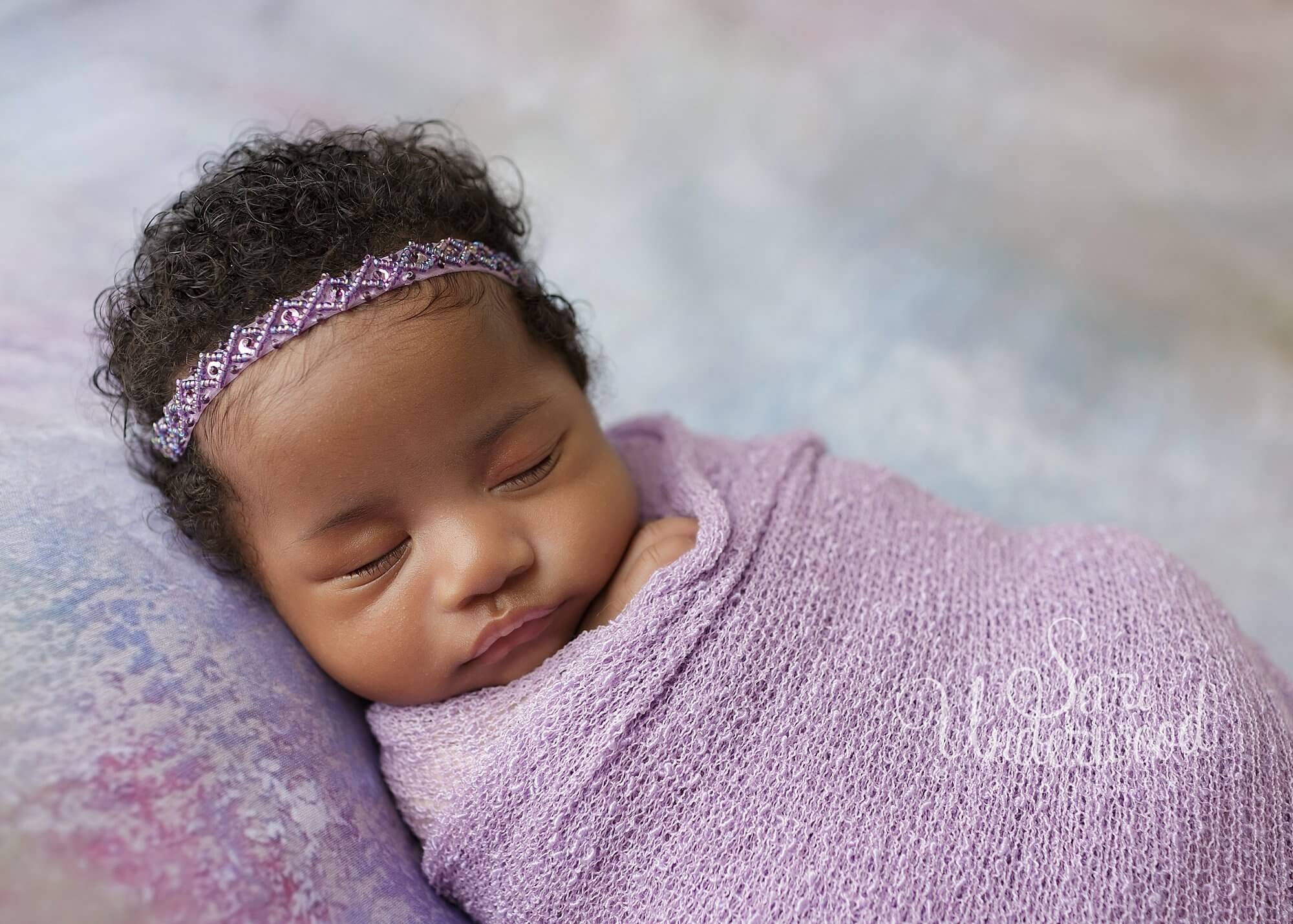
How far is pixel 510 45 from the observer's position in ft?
6.37

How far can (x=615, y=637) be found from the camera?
3.30 feet

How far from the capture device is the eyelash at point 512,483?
104 centimetres

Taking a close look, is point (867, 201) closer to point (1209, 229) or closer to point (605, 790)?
point (1209, 229)

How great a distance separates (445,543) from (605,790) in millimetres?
290

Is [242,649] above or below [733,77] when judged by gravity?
below

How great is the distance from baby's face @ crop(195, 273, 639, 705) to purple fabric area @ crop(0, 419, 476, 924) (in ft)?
0.30

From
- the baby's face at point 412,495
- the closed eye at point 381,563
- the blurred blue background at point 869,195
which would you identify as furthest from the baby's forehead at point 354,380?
the blurred blue background at point 869,195

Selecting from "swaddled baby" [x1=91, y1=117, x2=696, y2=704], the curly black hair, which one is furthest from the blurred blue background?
"swaddled baby" [x1=91, y1=117, x2=696, y2=704]

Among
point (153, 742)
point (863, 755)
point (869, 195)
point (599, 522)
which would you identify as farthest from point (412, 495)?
point (869, 195)

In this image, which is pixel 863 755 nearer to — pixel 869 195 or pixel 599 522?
pixel 599 522

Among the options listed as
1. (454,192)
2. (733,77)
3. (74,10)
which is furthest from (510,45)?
(454,192)

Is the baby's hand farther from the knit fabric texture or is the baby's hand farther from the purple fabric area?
the purple fabric area

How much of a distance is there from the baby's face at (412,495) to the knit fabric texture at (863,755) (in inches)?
3.2

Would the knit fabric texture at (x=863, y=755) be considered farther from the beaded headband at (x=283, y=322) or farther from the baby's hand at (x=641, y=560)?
the beaded headband at (x=283, y=322)
